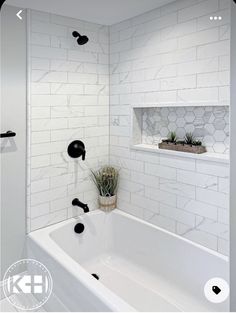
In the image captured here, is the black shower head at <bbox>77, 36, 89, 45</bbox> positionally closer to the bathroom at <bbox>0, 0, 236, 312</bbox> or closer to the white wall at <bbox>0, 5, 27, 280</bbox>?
the bathroom at <bbox>0, 0, 236, 312</bbox>

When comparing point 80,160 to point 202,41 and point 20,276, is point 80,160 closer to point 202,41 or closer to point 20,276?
point 20,276

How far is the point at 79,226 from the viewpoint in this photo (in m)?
2.40

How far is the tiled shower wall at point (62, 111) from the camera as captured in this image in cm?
215

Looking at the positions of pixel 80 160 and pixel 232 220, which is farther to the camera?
pixel 80 160

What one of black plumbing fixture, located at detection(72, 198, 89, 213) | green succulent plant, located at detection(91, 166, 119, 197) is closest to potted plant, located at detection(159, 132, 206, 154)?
green succulent plant, located at detection(91, 166, 119, 197)

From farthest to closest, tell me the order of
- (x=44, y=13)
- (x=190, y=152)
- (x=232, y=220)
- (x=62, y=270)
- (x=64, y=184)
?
(x=64, y=184) < (x=44, y=13) < (x=190, y=152) < (x=62, y=270) < (x=232, y=220)

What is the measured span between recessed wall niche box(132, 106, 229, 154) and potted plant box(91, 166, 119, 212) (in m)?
0.38

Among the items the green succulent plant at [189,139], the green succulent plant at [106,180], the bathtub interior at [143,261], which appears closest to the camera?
the bathtub interior at [143,261]

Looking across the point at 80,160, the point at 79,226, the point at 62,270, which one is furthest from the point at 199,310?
the point at 80,160

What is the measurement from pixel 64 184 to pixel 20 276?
842 mm

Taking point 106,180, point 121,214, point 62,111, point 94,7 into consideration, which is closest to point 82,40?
point 94,7

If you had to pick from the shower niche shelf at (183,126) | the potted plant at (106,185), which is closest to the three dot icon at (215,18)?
the shower niche shelf at (183,126)

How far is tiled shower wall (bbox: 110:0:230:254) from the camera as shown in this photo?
1.80m

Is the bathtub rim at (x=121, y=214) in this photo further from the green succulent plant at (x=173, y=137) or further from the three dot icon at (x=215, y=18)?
the three dot icon at (x=215, y=18)
